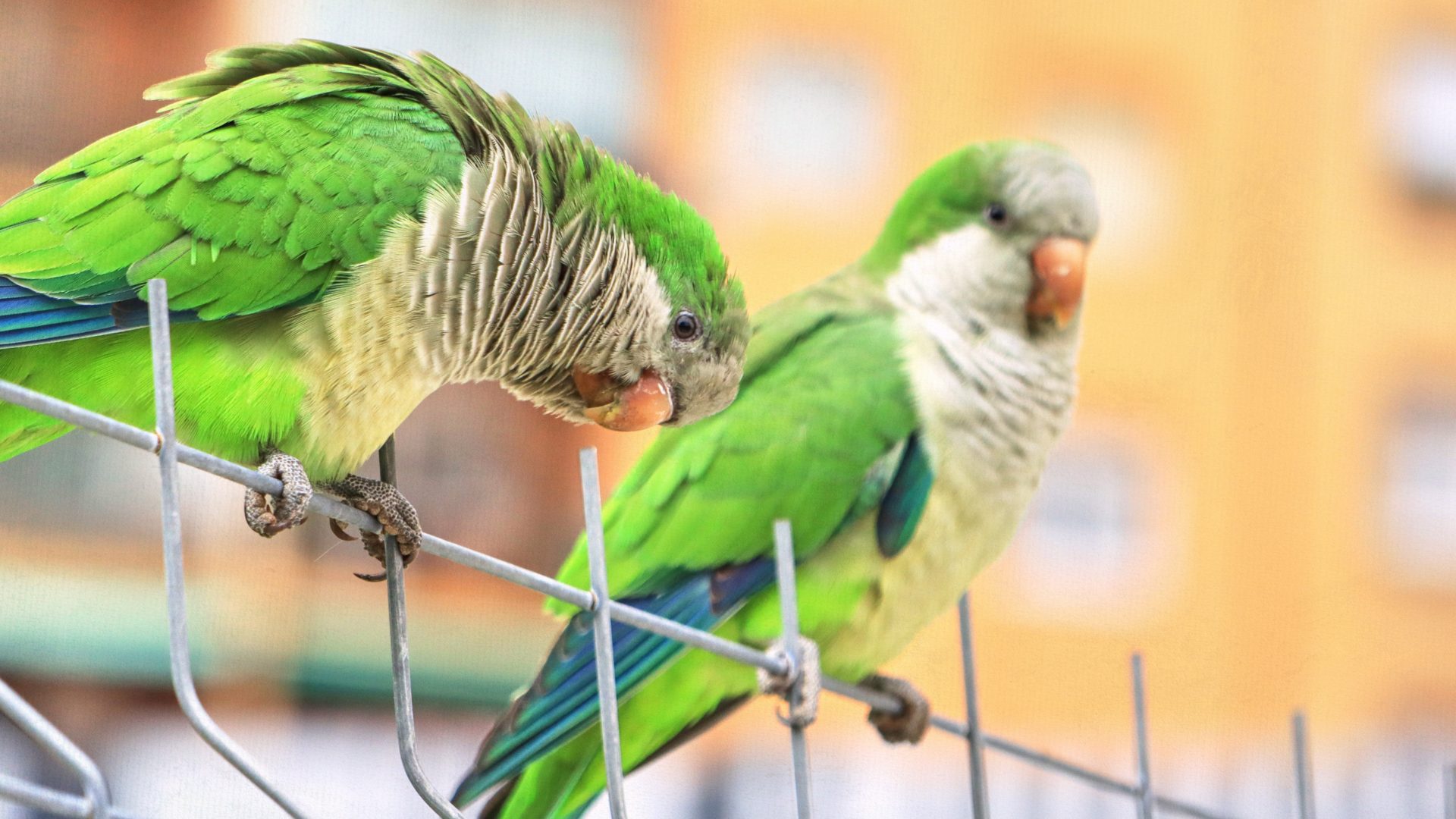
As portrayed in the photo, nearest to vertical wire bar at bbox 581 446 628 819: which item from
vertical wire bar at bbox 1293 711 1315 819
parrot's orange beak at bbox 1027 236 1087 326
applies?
vertical wire bar at bbox 1293 711 1315 819

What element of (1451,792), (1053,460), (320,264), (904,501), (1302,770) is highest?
(320,264)

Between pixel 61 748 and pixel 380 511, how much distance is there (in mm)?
354

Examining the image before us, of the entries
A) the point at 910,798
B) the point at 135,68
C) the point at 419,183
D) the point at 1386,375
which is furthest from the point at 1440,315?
the point at 419,183

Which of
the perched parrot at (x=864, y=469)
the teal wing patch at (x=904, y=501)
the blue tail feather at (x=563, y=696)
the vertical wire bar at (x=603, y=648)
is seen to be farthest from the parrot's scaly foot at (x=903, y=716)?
the vertical wire bar at (x=603, y=648)

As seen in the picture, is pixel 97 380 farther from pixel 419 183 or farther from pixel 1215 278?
pixel 1215 278

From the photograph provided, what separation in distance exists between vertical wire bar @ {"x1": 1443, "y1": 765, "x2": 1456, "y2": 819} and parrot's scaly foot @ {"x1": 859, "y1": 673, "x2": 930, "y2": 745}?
0.43m

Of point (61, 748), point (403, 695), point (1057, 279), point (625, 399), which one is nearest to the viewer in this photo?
point (61, 748)

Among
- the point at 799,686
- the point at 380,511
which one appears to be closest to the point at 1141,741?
the point at 799,686

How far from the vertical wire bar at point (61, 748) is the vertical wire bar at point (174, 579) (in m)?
0.03

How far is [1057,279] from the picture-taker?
4.06 feet

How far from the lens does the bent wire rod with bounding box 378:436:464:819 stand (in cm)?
55

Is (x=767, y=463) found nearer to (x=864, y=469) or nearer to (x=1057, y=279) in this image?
(x=864, y=469)

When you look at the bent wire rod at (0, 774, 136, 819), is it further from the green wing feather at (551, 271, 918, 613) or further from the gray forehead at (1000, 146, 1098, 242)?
the gray forehead at (1000, 146, 1098, 242)

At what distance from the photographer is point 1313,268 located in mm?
4805
